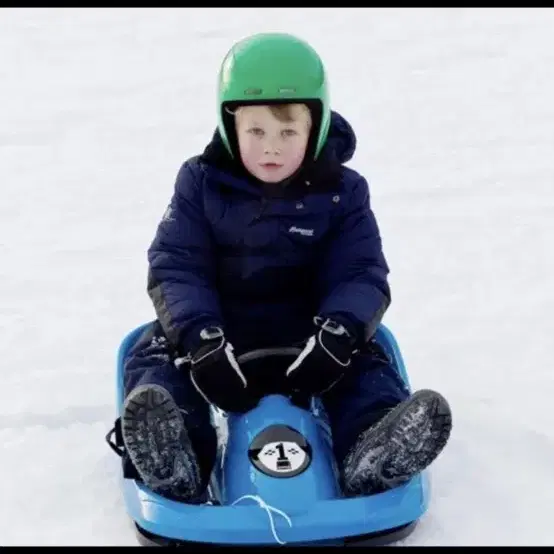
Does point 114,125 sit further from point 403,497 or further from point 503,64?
point 403,497

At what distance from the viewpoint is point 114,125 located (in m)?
5.24

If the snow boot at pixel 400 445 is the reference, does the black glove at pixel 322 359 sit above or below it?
above

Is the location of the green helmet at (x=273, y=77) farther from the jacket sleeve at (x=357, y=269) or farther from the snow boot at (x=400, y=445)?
the snow boot at (x=400, y=445)

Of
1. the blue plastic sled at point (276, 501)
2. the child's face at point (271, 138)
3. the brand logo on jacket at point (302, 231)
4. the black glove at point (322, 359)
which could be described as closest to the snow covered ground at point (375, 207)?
the blue plastic sled at point (276, 501)

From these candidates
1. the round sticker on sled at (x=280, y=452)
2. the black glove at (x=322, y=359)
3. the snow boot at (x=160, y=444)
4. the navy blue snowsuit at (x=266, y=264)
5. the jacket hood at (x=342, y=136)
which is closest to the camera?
the snow boot at (x=160, y=444)

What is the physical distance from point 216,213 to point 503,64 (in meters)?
3.66

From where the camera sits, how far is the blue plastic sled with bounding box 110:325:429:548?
7.80 ft

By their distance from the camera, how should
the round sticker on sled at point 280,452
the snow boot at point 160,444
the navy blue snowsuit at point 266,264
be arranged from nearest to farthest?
the snow boot at point 160,444 → the round sticker on sled at point 280,452 → the navy blue snowsuit at point 266,264

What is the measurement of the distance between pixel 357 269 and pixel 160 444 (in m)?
0.67

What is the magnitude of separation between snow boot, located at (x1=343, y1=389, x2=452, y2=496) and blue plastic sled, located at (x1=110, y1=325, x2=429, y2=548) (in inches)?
1.6

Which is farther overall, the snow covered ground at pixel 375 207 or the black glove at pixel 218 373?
the snow covered ground at pixel 375 207

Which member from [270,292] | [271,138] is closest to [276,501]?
[270,292]

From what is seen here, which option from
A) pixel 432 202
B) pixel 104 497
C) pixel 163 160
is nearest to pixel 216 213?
pixel 104 497

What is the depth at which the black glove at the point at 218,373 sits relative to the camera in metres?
2.56
